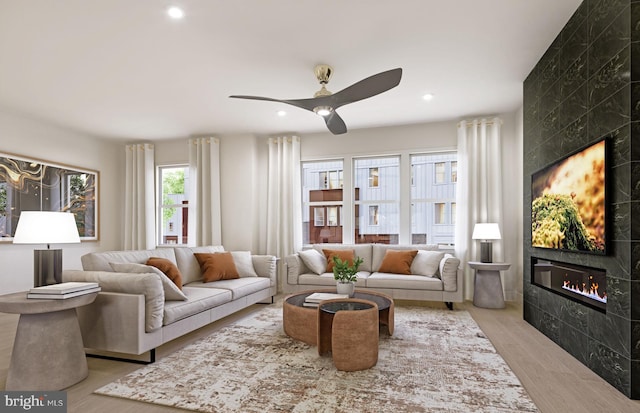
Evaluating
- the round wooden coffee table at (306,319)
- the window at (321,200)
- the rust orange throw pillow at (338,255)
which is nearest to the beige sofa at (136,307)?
the round wooden coffee table at (306,319)

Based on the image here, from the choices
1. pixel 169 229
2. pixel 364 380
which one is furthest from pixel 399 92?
pixel 169 229

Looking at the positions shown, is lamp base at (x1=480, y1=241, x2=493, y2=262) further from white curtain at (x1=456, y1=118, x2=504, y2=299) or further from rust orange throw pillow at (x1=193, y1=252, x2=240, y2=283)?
rust orange throw pillow at (x1=193, y1=252, x2=240, y2=283)

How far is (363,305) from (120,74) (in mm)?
3377

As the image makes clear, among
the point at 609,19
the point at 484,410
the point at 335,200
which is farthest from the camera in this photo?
the point at 335,200

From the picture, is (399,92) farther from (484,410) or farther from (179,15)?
(484,410)

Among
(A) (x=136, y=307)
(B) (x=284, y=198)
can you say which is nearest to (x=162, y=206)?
(B) (x=284, y=198)

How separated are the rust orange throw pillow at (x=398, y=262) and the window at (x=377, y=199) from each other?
0.81m

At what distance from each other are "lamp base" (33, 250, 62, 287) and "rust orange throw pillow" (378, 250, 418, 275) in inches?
144

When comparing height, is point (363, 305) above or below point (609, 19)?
below

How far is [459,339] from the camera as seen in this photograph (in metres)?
3.45

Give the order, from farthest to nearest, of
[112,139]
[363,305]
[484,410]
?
[112,139] → [363,305] → [484,410]

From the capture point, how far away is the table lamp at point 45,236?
256 cm

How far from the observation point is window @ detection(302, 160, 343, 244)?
6.25 metres

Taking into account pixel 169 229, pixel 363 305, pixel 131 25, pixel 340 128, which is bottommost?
pixel 363 305
